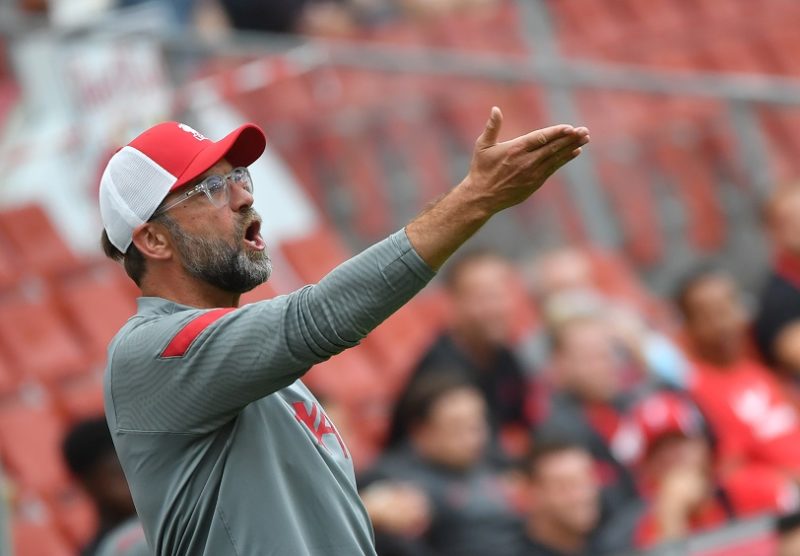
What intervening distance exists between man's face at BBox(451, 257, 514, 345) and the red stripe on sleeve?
3589 millimetres

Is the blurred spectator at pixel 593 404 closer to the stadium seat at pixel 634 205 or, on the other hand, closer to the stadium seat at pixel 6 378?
the stadium seat at pixel 634 205

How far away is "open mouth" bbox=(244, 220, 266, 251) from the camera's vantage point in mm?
2752

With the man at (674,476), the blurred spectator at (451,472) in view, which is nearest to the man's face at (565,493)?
the blurred spectator at (451,472)

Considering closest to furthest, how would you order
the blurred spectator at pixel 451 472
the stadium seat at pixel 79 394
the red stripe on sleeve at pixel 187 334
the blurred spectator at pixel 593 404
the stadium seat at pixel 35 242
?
the red stripe on sleeve at pixel 187 334 < the blurred spectator at pixel 451 472 < the blurred spectator at pixel 593 404 < the stadium seat at pixel 79 394 < the stadium seat at pixel 35 242

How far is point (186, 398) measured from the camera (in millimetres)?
2555

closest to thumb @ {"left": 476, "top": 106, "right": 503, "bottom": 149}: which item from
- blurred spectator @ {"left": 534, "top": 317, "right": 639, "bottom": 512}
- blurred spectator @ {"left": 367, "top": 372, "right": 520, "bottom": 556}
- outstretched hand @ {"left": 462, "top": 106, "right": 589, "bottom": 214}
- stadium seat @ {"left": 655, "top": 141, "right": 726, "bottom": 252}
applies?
outstretched hand @ {"left": 462, "top": 106, "right": 589, "bottom": 214}

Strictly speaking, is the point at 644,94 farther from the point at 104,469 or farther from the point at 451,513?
the point at 104,469

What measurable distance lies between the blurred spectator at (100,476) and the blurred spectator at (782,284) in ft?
12.0

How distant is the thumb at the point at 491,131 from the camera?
2451 mm

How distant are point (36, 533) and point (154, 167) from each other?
2955mm

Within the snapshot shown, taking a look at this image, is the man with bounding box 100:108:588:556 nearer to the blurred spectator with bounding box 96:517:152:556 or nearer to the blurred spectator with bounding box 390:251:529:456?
the blurred spectator with bounding box 96:517:152:556

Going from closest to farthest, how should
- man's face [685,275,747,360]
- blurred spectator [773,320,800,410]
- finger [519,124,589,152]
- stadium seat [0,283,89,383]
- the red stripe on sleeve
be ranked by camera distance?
finger [519,124,589,152], the red stripe on sleeve, stadium seat [0,283,89,383], man's face [685,275,747,360], blurred spectator [773,320,800,410]

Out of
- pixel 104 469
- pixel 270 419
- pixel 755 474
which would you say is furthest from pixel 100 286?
pixel 270 419

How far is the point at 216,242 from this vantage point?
8.96ft
